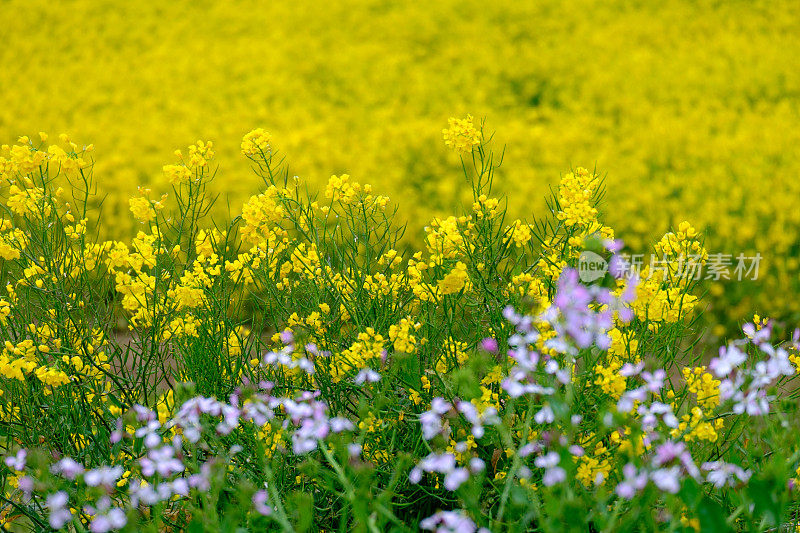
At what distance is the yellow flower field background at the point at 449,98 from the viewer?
5410 mm

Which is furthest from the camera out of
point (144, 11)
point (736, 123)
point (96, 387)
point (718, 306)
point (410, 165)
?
point (144, 11)

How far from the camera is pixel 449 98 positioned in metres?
7.03

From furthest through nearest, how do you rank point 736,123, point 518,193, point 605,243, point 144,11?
point 144,11 → point 736,123 → point 518,193 → point 605,243

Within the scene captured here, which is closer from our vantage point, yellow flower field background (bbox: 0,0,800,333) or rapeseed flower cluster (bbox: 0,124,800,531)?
rapeseed flower cluster (bbox: 0,124,800,531)

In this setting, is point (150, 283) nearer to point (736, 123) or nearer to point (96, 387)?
point (96, 387)

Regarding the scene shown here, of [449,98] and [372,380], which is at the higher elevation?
[449,98]

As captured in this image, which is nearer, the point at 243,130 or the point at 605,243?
the point at 605,243

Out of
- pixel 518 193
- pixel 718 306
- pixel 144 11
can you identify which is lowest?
pixel 718 306

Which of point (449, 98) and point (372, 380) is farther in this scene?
point (449, 98)

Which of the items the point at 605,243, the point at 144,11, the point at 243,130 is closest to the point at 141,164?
the point at 243,130

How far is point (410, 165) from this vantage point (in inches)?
235

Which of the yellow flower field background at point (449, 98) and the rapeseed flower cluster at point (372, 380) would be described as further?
the yellow flower field background at point (449, 98)

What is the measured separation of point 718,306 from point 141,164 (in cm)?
414

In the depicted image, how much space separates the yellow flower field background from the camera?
213 inches
